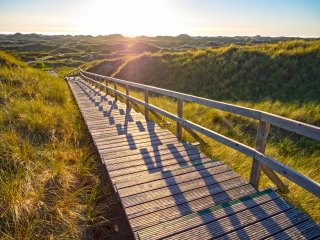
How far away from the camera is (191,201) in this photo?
2977 mm

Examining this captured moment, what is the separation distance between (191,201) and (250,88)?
13875mm

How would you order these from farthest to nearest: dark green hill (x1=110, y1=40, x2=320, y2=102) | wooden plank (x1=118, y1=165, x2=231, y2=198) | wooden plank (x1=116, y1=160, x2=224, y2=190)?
dark green hill (x1=110, y1=40, x2=320, y2=102) → wooden plank (x1=116, y1=160, x2=224, y2=190) → wooden plank (x1=118, y1=165, x2=231, y2=198)

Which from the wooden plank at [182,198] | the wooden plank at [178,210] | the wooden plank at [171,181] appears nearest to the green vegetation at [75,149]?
the wooden plank at [171,181]

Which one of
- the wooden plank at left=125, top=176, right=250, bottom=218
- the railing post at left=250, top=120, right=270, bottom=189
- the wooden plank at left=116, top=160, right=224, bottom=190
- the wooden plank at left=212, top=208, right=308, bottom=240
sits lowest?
the wooden plank at left=116, top=160, right=224, bottom=190

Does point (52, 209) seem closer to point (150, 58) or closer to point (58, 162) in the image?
point (58, 162)

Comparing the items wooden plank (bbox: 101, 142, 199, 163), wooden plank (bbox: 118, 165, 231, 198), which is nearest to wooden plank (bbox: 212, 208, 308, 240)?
wooden plank (bbox: 118, 165, 231, 198)

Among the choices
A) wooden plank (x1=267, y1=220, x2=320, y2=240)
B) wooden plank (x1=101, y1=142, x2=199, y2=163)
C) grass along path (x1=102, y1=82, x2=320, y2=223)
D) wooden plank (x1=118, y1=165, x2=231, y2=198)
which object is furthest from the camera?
wooden plank (x1=101, y1=142, x2=199, y2=163)

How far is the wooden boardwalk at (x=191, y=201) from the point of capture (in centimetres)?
244

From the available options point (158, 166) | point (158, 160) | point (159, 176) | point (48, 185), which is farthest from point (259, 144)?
point (48, 185)

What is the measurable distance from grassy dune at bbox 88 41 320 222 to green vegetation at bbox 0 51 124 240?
2.46m

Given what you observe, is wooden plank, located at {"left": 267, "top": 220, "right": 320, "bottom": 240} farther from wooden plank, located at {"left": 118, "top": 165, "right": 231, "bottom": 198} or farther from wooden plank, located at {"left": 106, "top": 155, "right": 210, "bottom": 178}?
wooden plank, located at {"left": 106, "top": 155, "right": 210, "bottom": 178}

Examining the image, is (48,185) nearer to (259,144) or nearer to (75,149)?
(75,149)

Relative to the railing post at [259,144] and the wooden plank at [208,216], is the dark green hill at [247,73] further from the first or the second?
the wooden plank at [208,216]

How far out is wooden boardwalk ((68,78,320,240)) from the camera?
2.44 meters
